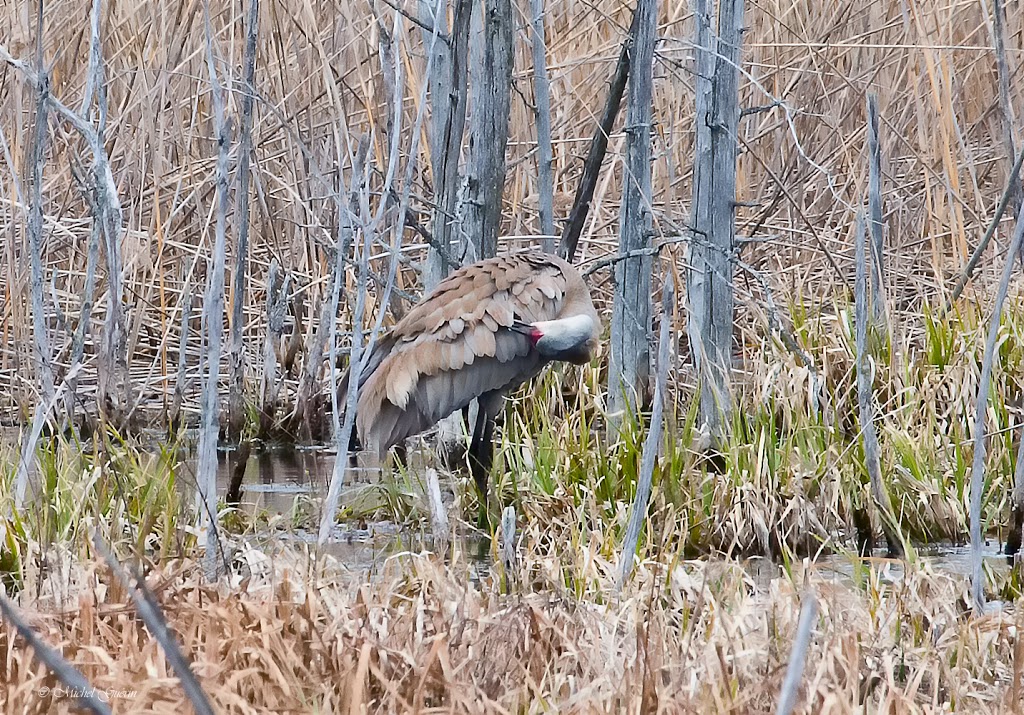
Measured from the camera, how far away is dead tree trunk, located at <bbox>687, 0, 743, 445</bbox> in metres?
5.15

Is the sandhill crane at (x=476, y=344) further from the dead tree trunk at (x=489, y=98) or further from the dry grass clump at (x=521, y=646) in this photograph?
the dry grass clump at (x=521, y=646)

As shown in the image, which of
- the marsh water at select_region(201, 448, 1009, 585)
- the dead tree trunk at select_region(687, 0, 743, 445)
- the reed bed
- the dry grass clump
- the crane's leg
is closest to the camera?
the dry grass clump

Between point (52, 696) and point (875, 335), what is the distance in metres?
3.77

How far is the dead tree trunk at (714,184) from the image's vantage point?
203 inches

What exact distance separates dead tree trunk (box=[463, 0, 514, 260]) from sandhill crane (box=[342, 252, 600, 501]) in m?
0.28

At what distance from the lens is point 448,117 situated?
17.5 ft

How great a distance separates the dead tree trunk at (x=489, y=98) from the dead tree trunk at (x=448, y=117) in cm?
6

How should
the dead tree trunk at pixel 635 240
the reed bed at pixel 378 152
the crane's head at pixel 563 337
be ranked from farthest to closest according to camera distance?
the reed bed at pixel 378 152, the crane's head at pixel 563 337, the dead tree trunk at pixel 635 240

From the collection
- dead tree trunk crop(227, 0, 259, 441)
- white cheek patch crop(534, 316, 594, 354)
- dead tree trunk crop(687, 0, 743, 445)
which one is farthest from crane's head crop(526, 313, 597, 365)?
dead tree trunk crop(227, 0, 259, 441)

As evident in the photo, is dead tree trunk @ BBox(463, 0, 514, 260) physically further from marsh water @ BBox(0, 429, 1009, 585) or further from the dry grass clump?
the dry grass clump

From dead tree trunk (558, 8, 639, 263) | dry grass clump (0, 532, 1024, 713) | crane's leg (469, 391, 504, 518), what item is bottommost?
dry grass clump (0, 532, 1024, 713)

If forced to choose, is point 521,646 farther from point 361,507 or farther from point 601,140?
point 601,140

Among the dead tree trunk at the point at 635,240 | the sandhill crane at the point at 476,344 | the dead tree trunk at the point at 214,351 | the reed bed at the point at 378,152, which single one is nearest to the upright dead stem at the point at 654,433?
the dead tree trunk at the point at 214,351

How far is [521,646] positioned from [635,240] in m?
2.50
